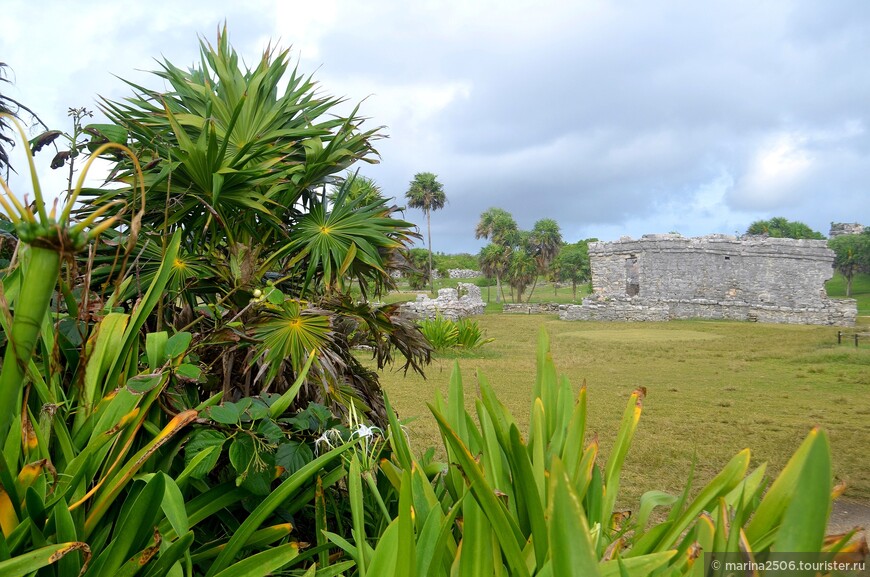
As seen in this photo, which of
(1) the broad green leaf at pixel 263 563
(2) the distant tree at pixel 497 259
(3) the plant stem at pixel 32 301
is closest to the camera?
(3) the plant stem at pixel 32 301

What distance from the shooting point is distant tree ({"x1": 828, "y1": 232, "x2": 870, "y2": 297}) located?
45.9 meters

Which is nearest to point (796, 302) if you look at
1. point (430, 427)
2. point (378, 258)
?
point (430, 427)

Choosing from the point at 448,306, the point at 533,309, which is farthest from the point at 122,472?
the point at 533,309

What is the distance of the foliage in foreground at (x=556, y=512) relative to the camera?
35.6 inches

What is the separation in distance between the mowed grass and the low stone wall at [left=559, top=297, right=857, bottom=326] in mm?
8951

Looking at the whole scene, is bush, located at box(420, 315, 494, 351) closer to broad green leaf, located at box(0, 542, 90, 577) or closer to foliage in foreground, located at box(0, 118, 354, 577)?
foliage in foreground, located at box(0, 118, 354, 577)

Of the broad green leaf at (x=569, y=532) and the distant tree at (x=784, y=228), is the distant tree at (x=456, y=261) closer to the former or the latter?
the distant tree at (x=784, y=228)

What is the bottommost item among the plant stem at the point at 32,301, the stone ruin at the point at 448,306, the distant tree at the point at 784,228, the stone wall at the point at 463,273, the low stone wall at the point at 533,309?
the low stone wall at the point at 533,309

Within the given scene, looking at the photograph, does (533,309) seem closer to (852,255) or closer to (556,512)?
(556,512)

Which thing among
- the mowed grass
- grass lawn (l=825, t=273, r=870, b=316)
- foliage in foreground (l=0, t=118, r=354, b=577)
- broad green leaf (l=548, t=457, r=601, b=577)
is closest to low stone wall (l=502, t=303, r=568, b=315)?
the mowed grass

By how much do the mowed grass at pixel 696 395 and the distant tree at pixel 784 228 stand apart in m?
49.5

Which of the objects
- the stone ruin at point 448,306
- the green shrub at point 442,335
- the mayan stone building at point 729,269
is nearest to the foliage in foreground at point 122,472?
the green shrub at point 442,335

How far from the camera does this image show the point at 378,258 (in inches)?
136

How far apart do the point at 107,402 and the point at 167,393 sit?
0.70ft
